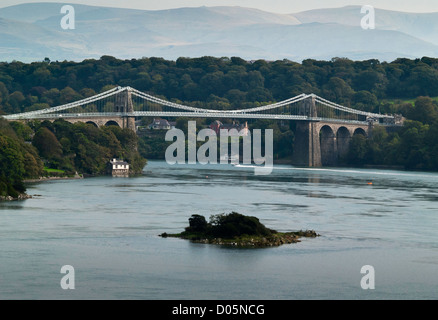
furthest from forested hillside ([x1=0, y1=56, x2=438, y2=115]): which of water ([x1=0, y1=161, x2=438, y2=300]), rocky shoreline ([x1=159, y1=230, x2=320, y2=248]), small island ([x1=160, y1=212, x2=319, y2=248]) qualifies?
rocky shoreline ([x1=159, y1=230, x2=320, y2=248])

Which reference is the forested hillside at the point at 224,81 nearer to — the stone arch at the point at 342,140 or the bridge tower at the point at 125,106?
the stone arch at the point at 342,140

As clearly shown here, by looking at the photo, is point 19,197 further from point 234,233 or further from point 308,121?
point 308,121

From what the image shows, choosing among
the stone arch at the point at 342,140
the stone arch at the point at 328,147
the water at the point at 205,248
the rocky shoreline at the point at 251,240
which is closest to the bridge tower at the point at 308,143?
the stone arch at the point at 328,147

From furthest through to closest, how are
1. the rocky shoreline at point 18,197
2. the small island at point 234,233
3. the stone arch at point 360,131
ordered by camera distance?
the stone arch at point 360,131 < the rocky shoreline at point 18,197 < the small island at point 234,233

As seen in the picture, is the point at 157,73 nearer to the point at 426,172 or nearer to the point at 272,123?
the point at 272,123

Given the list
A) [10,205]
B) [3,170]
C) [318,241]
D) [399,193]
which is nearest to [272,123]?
[399,193]

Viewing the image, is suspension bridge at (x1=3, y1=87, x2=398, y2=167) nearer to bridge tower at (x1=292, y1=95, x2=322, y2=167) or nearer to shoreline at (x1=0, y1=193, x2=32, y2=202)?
bridge tower at (x1=292, y1=95, x2=322, y2=167)

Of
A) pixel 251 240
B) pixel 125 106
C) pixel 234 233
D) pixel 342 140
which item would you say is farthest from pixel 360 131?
pixel 251 240
